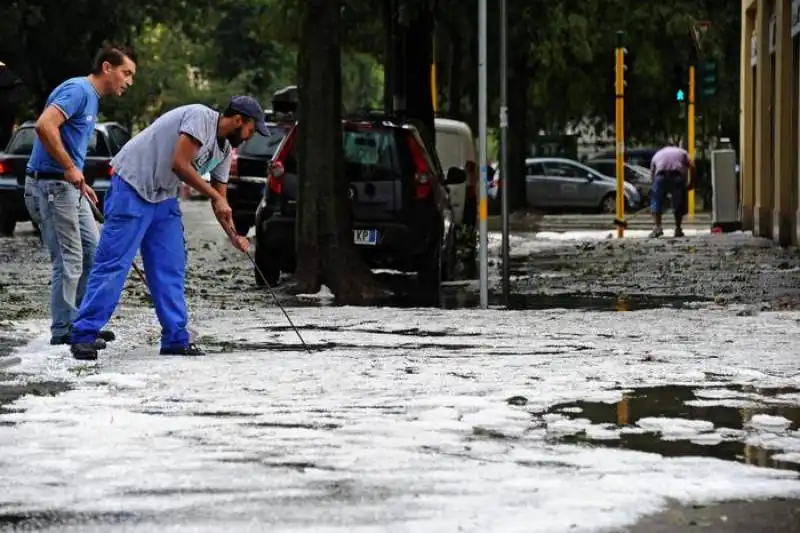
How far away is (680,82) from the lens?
3653 cm

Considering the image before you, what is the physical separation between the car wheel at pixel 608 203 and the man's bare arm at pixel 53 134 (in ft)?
123

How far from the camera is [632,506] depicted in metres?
6.05

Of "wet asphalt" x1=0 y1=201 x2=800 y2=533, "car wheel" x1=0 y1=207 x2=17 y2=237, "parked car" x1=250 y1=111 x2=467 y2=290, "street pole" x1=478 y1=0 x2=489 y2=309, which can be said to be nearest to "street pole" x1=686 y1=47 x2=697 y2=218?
"wet asphalt" x1=0 y1=201 x2=800 y2=533

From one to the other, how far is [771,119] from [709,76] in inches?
258

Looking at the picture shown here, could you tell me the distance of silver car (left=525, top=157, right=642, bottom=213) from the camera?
47.6 metres

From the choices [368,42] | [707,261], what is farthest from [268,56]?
[707,261]

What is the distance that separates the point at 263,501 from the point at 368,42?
111ft

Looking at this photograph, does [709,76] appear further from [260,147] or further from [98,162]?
[98,162]

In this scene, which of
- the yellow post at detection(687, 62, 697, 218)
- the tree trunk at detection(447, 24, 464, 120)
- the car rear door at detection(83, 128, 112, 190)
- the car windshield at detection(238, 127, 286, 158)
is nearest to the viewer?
the car rear door at detection(83, 128, 112, 190)

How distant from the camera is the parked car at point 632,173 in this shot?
165ft

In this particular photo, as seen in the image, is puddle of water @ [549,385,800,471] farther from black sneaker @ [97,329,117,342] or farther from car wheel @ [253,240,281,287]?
car wheel @ [253,240,281,287]

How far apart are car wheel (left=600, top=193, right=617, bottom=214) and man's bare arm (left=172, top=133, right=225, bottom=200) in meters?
37.5

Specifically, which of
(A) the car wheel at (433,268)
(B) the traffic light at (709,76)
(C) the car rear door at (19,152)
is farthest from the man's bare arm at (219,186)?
(B) the traffic light at (709,76)

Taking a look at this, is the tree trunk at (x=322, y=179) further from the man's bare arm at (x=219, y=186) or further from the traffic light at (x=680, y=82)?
the traffic light at (x=680, y=82)
